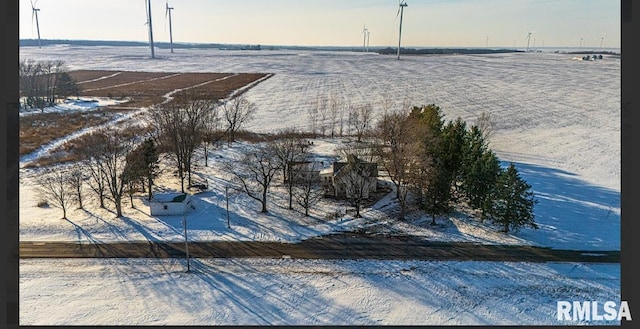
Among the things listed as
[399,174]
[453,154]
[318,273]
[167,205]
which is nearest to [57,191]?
[167,205]

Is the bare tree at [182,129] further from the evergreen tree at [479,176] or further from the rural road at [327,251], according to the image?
the evergreen tree at [479,176]

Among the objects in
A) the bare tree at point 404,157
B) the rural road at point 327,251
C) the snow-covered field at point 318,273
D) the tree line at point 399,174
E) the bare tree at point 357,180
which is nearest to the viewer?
the snow-covered field at point 318,273

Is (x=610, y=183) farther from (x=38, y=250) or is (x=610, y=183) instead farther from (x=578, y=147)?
(x=38, y=250)

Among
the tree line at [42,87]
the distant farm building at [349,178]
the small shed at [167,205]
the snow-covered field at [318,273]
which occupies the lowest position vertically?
the snow-covered field at [318,273]

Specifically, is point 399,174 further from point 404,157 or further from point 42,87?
point 42,87

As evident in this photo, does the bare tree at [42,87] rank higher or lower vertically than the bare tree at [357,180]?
higher

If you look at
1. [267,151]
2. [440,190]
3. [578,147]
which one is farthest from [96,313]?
[578,147]

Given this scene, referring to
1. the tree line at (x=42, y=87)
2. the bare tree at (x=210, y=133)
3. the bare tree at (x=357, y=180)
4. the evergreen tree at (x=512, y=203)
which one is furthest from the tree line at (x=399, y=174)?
the tree line at (x=42, y=87)

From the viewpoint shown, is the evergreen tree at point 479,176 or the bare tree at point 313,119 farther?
the bare tree at point 313,119
